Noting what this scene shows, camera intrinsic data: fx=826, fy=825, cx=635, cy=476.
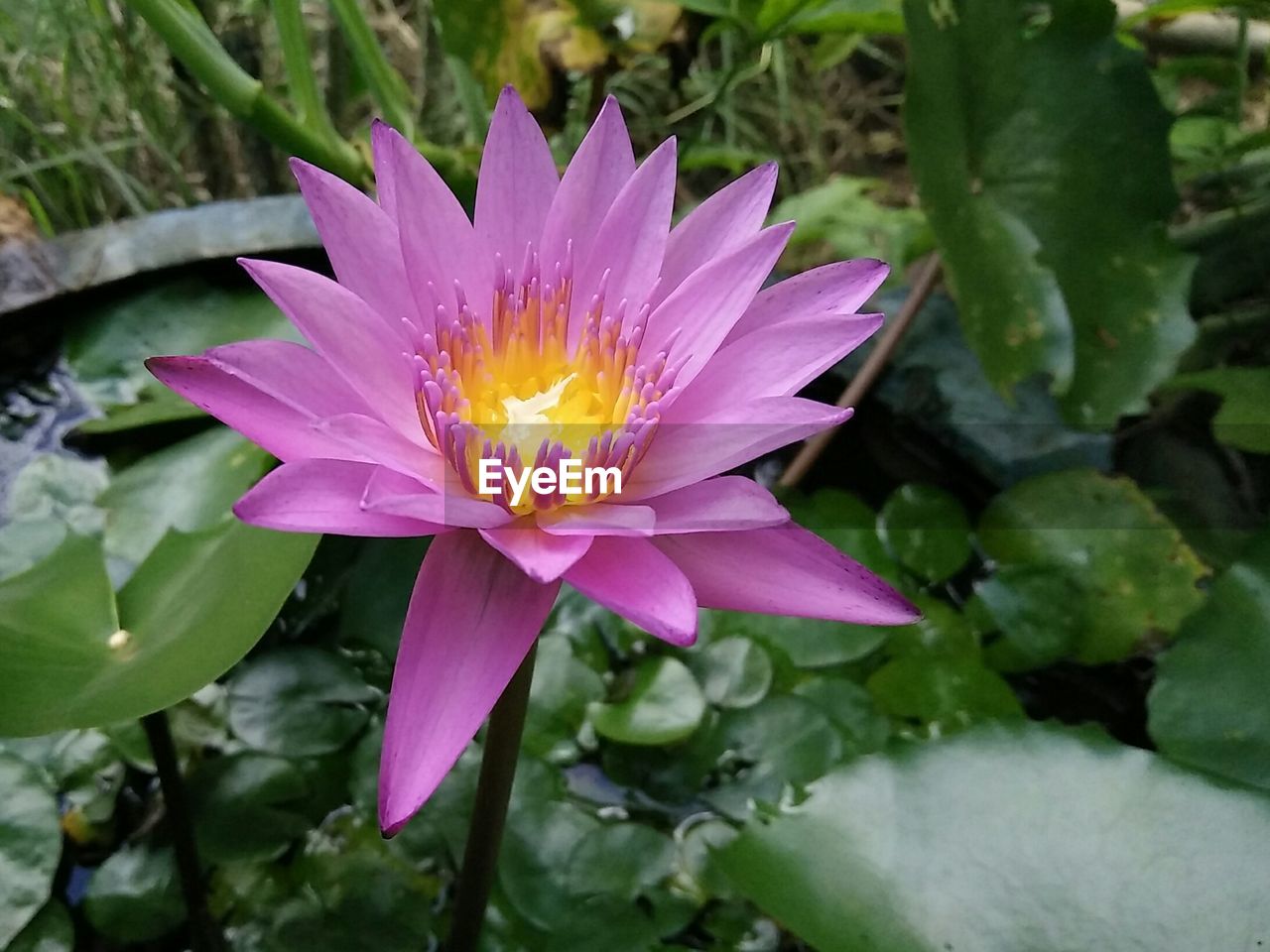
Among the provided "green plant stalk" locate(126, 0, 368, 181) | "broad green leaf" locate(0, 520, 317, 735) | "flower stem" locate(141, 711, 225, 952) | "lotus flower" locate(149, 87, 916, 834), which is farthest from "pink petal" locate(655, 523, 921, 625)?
"green plant stalk" locate(126, 0, 368, 181)

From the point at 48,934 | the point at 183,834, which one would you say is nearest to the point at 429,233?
the point at 183,834

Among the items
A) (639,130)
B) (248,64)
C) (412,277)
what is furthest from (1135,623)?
(639,130)

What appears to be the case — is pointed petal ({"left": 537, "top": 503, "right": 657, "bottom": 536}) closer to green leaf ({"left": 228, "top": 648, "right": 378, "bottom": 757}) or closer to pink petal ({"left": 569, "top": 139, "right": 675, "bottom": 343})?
pink petal ({"left": 569, "top": 139, "right": 675, "bottom": 343})

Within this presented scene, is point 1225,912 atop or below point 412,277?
below

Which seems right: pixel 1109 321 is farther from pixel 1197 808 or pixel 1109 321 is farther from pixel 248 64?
pixel 248 64

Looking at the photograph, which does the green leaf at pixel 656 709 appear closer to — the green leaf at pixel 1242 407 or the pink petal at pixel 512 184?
the pink petal at pixel 512 184

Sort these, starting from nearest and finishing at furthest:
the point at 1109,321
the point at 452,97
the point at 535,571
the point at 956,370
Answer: the point at 535,571 < the point at 1109,321 < the point at 956,370 < the point at 452,97
